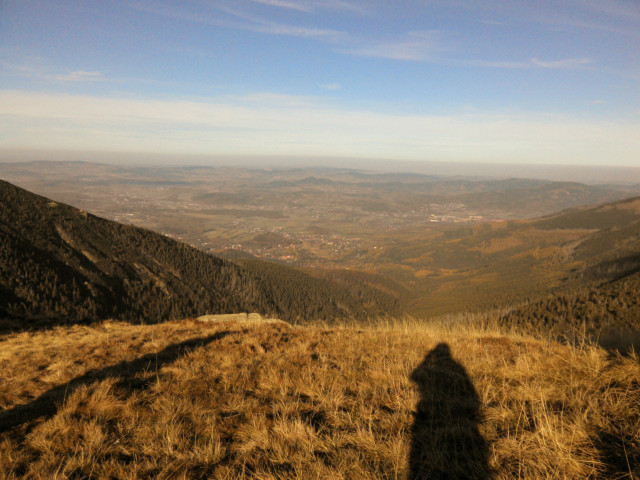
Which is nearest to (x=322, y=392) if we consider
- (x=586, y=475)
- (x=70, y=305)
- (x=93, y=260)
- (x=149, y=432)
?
(x=149, y=432)

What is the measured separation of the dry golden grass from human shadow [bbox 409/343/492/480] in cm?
2

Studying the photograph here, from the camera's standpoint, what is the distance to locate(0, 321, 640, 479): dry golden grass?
3.10 metres

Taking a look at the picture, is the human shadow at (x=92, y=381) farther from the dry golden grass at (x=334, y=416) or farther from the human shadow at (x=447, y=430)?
the human shadow at (x=447, y=430)

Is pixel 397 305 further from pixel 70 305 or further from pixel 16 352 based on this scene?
pixel 16 352

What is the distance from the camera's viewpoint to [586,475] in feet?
9.20

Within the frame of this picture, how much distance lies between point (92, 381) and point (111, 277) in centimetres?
6150

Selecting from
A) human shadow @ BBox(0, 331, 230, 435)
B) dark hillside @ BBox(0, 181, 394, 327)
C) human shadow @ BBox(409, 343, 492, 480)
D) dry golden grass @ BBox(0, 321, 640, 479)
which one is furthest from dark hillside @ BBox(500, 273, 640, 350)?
dark hillside @ BBox(0, 181, 394, 327)

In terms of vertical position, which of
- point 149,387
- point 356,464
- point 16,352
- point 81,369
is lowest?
A: point 16,352

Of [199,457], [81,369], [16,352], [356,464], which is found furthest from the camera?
[16,352]

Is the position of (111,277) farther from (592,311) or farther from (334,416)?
(592,311)

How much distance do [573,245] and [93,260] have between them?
23057 cm

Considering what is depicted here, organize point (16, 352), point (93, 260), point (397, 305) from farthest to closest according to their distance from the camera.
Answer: point (397, 305), point (93, 260), point (16, 352)

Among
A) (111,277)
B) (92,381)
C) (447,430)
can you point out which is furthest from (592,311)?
(111,277)

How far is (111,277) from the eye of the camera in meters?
55.8
